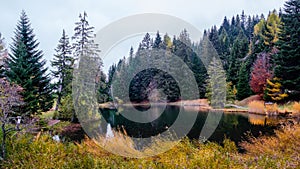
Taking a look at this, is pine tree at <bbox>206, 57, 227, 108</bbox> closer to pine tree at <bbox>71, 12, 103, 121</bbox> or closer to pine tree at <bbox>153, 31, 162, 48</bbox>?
pine tree at <bbox>153, 31, 162, 48</bbox>

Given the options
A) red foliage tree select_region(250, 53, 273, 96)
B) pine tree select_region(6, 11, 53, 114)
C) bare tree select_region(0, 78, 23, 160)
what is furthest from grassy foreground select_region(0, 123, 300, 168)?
red foliage tree select_region(250, 53, 273, 96)

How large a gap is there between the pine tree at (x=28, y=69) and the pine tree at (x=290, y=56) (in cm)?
1618

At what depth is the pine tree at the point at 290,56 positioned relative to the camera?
57.9 feet

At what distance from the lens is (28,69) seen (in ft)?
40.9

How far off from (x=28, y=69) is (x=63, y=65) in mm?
4933

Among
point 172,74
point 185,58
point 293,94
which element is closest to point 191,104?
point 172,74

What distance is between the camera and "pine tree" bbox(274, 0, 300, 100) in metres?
17.7

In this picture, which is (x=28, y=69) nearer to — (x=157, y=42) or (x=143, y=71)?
(x=143, y=71)

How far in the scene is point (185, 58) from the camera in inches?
1219

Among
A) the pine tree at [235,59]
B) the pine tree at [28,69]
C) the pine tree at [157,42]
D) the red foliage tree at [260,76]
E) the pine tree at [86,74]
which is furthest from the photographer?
the pine tree at [157,42]

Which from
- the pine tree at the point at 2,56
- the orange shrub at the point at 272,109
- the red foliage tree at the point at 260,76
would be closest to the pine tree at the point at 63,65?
the pine tree at the point at 2,56

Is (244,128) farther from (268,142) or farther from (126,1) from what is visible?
(126,1)

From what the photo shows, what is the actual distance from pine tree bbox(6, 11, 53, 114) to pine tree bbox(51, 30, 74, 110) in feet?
6.00

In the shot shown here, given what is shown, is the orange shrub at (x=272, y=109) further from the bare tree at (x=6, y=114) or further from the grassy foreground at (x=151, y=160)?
the bare tree at (x=6, y=114)
